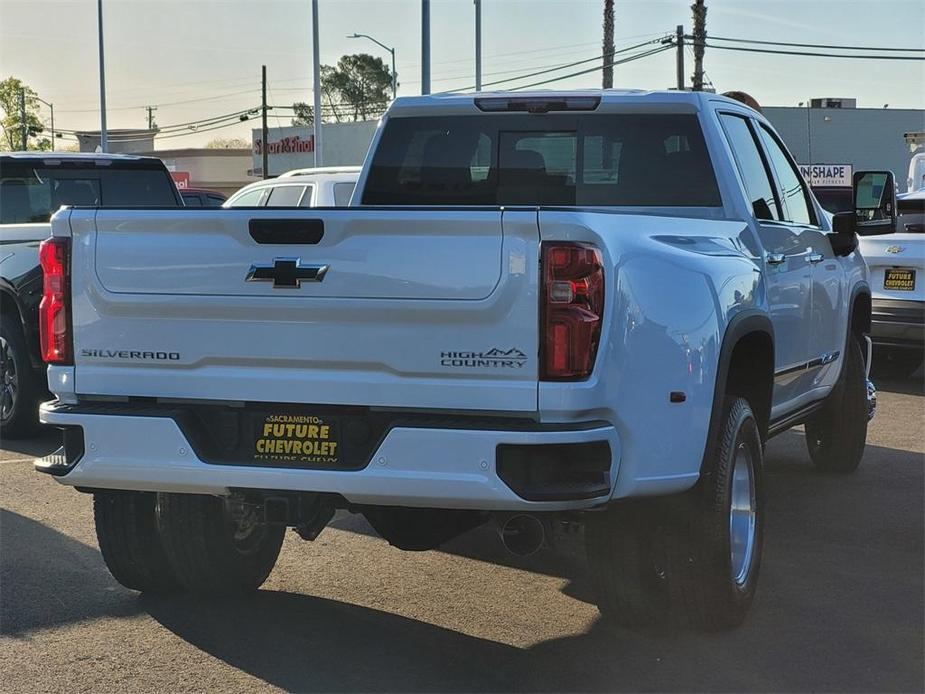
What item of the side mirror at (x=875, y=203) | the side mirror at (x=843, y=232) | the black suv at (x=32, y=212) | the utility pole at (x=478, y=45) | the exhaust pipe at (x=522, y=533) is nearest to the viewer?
the exhaust pipe at (x=522, y=533)

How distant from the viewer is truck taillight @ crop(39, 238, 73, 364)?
15.4ft

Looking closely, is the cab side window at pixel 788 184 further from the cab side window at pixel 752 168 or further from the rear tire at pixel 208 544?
the rear tire at pixel 208 544

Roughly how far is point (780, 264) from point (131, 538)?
3.13 metres

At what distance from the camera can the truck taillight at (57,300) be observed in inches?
185

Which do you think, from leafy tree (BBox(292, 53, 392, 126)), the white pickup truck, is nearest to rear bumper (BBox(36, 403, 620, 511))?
the white pickup truck

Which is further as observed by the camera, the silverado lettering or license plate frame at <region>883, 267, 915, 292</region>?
license plate frame at <region>883, 267, 915, 292</region>

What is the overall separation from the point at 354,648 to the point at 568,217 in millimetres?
1889

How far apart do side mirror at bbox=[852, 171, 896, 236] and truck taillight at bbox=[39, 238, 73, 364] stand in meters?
4.55

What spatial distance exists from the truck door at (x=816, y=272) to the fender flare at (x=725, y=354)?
4.76ft

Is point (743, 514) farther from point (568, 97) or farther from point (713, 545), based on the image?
point (568, 97)

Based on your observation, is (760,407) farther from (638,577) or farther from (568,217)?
(568,217)

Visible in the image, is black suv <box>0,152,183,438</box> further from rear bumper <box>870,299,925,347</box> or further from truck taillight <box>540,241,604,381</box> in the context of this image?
rear bumper <box>870,299,925,347</box>

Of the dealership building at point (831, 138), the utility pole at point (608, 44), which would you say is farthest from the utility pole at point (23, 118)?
the utility pole at point (608, 44)

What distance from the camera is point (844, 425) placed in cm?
826
